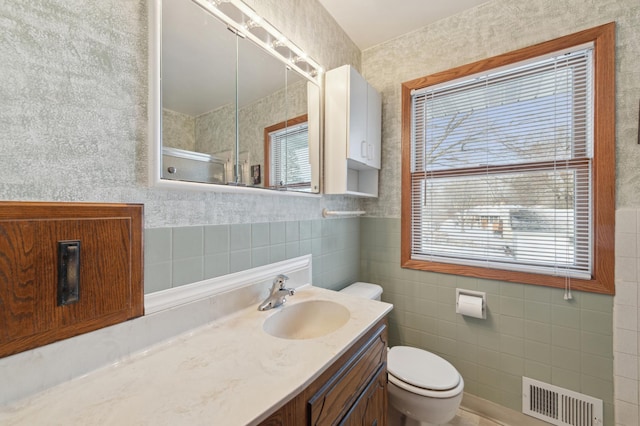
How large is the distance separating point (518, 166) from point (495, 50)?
0.76 m

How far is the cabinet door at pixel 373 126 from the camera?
1.78 meters

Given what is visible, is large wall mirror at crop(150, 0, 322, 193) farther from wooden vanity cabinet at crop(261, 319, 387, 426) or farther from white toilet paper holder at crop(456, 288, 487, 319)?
white toilet paper holder at crop(456, 288, 487, 319)

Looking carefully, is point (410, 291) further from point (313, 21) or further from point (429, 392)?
point (313, 21)

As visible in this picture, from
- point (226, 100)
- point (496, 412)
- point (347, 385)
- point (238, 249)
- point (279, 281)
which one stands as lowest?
point (496, 412)

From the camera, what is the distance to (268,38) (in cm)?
126

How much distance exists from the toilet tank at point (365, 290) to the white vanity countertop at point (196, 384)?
31.6 inches

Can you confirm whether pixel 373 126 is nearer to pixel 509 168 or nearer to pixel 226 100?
pixel 509 168

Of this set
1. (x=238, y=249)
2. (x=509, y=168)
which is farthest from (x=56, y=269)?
(x=509, y=168)

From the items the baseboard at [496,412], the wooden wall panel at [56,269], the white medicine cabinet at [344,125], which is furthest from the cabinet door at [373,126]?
the baseboard at [496,412]

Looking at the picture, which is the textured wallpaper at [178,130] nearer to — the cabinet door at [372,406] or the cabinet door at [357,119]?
the cabinet door at [357,119]

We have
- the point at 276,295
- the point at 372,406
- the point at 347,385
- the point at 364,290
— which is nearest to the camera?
the point at 347,385

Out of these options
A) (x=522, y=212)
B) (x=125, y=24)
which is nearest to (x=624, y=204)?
(x=522, y=212)

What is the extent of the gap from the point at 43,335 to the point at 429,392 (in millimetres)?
1487

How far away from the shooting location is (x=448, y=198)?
177 cm
